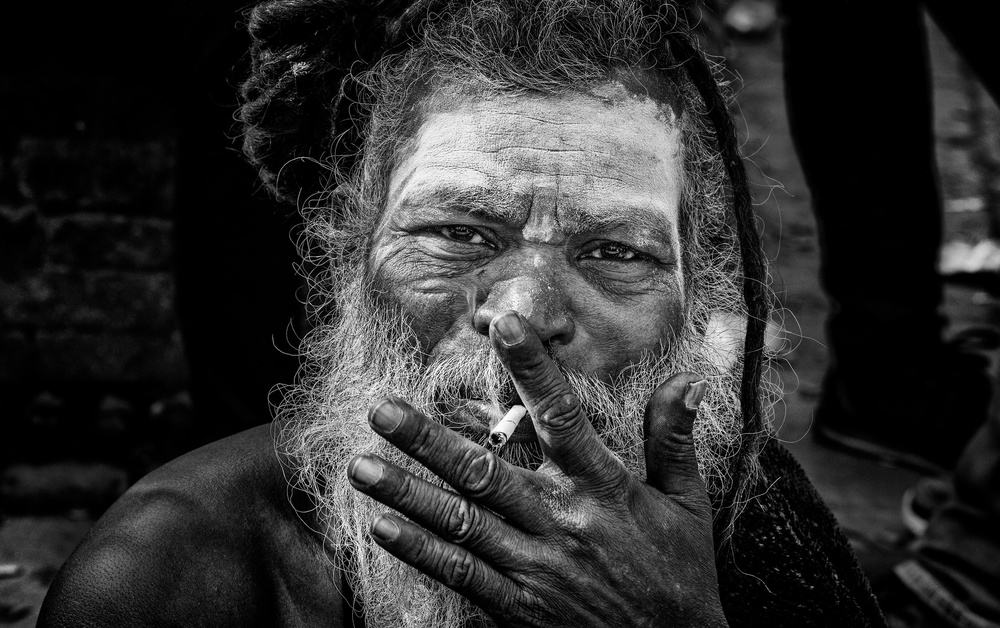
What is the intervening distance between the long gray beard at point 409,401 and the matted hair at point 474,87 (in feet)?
0.36

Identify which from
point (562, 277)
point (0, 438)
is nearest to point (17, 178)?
point (0, 438)

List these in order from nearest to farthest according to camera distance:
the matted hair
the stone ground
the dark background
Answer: the matted hair, the stone ground, the dark background

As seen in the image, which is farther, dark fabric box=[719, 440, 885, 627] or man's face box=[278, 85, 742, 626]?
dark fabric box=[719, 440, 885, 627]

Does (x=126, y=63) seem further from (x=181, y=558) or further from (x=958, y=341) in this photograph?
(x=958, y=341)

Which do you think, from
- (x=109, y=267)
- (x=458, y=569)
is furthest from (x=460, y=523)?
(x=109, y=267)

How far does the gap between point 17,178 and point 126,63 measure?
65 centimetres

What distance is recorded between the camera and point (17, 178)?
3.81 m

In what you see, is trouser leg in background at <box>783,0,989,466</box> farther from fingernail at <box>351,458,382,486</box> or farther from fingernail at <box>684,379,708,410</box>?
fingernail at <box>351,458,382,486</box>

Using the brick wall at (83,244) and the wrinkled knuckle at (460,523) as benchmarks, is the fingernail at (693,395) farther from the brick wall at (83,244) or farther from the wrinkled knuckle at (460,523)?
the brick wall at (83,244)

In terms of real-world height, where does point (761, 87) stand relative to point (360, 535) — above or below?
below

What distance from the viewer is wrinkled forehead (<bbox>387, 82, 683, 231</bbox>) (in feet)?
6.79

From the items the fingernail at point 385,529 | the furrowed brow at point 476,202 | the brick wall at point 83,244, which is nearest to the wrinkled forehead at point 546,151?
the furrowed brow at point 476,202

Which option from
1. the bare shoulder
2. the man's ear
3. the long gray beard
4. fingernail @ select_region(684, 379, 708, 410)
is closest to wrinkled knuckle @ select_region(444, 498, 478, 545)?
the long gray beard

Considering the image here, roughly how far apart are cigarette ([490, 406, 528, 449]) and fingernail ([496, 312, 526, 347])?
0.90ft
